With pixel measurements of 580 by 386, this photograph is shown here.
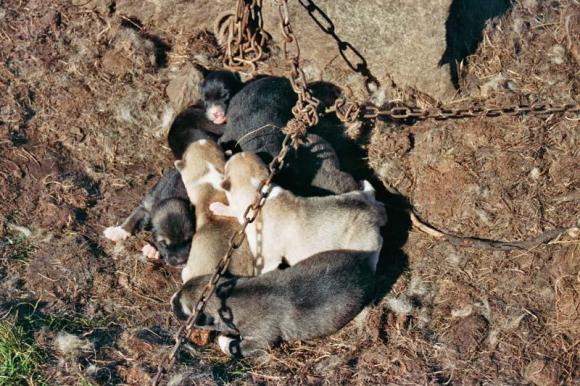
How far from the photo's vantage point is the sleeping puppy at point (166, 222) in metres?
7.23

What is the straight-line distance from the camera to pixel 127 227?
7.55m

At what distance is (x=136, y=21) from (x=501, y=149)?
4.28 meters

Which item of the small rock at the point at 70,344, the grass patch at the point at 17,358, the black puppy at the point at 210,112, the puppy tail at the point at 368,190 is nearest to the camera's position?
the grass patch at the point at 17,358

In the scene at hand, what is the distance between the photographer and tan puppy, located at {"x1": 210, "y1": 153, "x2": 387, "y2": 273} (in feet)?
22.8

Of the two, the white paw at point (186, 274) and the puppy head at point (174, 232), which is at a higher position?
the puppy head at point (174, 232)

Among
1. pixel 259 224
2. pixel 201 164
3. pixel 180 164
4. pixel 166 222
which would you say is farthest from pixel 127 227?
pixel 259 224

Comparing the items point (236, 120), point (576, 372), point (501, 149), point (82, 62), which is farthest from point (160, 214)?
point (576, 372)

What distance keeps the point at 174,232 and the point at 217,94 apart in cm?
175

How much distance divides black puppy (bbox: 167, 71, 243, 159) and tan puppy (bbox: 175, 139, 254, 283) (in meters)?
0.41

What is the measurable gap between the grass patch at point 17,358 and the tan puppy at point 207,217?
4.86 feet

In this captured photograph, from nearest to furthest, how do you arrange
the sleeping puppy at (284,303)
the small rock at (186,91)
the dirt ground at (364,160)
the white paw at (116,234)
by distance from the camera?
the dirt ground at (364,160) < the sleeping puppy at (284,303) < the white paw at (116,234) < the small rock at (186,91)

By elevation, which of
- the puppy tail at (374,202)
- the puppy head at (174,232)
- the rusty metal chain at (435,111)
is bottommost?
the puppy head at (174,232)

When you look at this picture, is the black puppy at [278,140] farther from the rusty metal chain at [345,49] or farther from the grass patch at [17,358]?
the grass patch at [17,358]

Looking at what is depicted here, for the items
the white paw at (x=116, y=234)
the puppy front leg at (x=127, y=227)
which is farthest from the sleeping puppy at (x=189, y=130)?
the white paw at (x=116, y=234)
